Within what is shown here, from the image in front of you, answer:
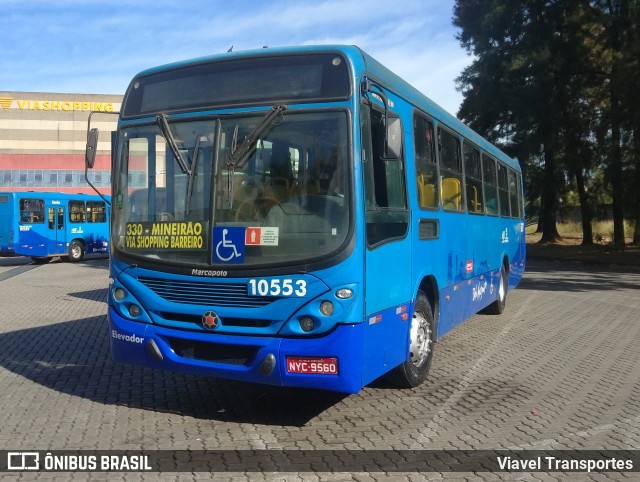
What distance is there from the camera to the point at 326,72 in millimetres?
5598

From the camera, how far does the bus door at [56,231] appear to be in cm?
2856

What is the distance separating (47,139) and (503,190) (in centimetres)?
6638

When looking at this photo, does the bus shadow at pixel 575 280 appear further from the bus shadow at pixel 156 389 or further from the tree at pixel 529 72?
the bus shadow at pixel 156 389

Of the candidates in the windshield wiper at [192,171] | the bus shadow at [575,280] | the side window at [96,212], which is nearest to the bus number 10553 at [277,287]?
the windshield wiper at [192,171]

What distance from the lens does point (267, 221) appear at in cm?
552

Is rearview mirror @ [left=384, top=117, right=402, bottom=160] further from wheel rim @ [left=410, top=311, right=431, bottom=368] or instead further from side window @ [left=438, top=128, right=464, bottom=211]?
side window @ [left=438, top=128, right=464, bottom=211]

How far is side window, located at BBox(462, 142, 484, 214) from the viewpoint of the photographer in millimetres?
9484

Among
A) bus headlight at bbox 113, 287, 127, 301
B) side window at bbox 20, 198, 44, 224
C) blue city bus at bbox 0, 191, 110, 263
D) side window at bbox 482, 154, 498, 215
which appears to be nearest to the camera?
bus headlight at bbox 113, 287, 127, 301

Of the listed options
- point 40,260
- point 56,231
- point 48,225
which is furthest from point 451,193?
point 40,260

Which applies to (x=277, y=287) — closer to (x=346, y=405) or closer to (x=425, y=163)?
(x=346, y=405)

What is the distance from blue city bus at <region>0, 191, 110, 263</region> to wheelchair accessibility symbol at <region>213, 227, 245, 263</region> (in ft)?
80.6

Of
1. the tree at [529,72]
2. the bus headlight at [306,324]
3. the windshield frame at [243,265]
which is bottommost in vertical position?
the bus headlight at [306,324]

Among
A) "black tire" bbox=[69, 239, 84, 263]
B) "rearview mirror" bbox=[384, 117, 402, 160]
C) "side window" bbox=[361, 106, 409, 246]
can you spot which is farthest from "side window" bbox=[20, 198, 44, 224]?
"rearview mirror" bbox=[384, 117, 402, 160]

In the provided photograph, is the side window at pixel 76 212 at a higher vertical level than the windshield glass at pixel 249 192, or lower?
higher
